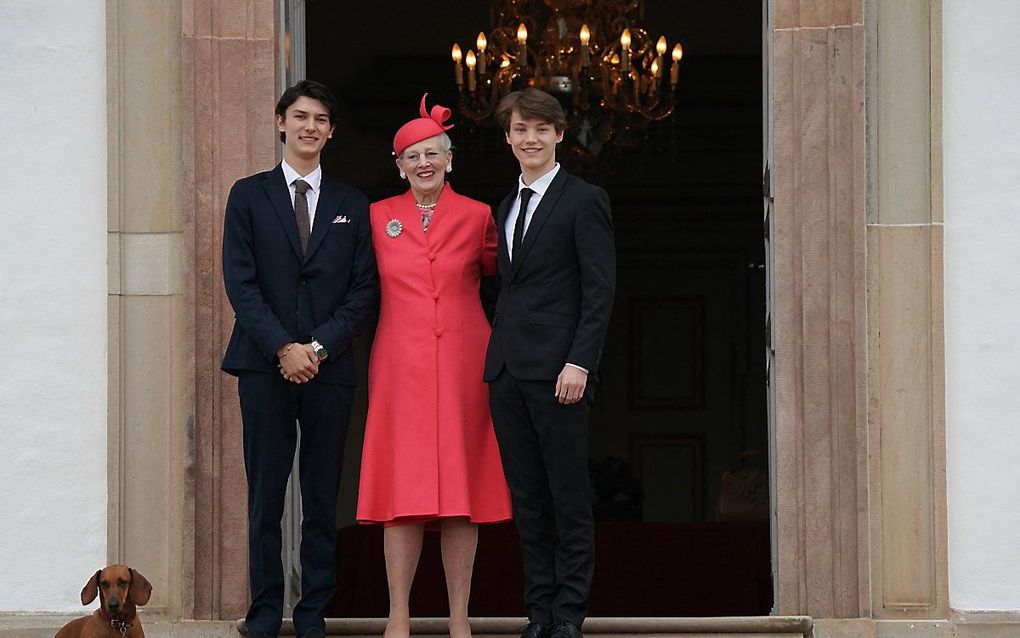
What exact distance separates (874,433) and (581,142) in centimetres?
391

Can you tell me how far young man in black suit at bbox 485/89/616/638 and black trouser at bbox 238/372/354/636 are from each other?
0.54 m

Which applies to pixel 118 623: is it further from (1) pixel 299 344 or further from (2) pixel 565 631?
(2) pixel 565 631

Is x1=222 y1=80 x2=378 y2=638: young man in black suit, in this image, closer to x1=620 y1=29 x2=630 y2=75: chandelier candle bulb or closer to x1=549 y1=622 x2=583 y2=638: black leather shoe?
x1=549 y1=622 x2=583 y2=638: black leather shoe

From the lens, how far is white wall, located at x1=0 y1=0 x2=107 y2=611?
6398mm

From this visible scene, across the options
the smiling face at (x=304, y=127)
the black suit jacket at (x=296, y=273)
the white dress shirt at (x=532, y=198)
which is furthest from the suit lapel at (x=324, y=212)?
the white dress shirt at (x=532, y=198)

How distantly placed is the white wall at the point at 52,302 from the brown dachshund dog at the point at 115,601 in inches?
41.9

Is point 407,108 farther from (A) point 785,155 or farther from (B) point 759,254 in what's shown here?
(A) point 785,155

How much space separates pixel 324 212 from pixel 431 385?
0.65 meters

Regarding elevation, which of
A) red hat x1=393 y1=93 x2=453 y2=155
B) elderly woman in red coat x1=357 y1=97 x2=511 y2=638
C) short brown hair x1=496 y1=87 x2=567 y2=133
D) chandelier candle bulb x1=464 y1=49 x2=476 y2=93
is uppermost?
chandelier candle bulb x1=464 y1=49 x2=476 y2=93

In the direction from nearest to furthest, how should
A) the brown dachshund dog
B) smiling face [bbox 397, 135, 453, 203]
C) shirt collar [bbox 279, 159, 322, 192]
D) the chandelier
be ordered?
the brown dachshund dog, smiling face [bbox 397, 135, 453, 203], shirt collar [bbox 279, 159, 322, 192], the chandelier

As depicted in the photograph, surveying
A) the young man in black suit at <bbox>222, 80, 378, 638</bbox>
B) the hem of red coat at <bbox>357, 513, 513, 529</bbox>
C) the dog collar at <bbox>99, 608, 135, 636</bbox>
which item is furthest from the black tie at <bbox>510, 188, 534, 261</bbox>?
the dog collar at <bbox>99, 608, 135, 636</bbox>

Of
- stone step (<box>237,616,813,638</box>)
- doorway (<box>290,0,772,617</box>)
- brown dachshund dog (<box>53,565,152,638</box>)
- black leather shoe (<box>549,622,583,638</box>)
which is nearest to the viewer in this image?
brown dachshund dog (<box>53,565,152,638</box>)

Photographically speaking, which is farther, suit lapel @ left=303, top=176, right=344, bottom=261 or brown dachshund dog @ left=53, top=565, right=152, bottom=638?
suit lapel @ left=303, top=176, right=344, bottom=261

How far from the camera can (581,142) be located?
9.90m
